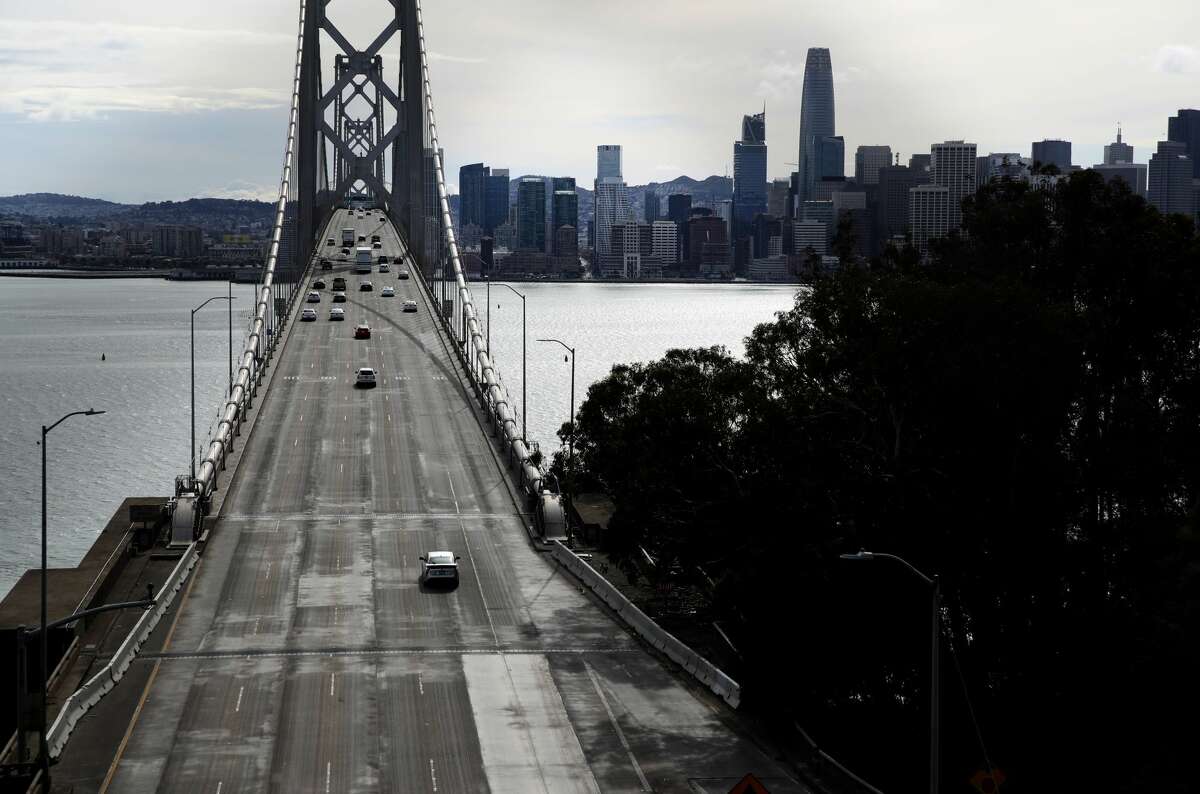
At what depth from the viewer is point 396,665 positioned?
35.4 m

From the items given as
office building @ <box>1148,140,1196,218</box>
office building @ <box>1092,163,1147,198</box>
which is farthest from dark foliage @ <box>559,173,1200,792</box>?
office building @ <box>1148,140,1196,218</box>

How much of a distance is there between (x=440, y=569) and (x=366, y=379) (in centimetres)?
3226

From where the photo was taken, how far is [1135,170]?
176750mm

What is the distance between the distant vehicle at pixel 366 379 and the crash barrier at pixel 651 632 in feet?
90.4

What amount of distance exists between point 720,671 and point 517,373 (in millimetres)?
106654

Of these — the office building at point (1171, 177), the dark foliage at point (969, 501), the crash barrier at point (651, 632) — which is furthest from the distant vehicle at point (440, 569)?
the office building at point (1171, 177)

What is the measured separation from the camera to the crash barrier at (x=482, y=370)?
57.0 m

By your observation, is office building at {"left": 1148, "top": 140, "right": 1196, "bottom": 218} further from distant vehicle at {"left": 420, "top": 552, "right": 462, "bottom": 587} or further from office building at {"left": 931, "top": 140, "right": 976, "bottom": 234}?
distant vehicle at {"left": 420, "top": 552, "right": 462, "bottom": 587}

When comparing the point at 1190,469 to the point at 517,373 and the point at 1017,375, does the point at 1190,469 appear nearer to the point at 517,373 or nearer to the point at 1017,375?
the point at 1017,375

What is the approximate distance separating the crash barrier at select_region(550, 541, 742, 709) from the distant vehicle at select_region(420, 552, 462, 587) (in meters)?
3.65

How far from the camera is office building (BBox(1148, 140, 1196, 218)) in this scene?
602 feet

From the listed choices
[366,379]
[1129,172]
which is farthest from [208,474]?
[1129,172]

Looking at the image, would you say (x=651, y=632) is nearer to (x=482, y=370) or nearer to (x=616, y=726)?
(x=616, y=726)

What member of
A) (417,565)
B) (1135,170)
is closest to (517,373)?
(1135,170)
